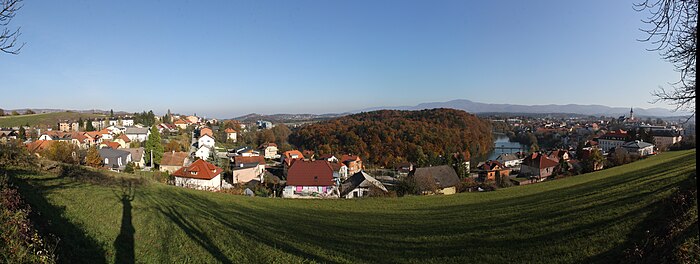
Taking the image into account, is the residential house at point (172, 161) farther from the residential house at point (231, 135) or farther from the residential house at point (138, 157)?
the residential house at point (231, 135)

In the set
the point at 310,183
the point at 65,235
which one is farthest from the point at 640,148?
the point at 65,235

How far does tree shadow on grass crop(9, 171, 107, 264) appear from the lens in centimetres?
623

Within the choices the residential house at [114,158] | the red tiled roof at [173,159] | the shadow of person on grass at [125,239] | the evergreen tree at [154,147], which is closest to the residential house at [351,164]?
the red tiled roof at [173,159]

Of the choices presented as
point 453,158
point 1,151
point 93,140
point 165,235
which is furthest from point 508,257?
point 93,140

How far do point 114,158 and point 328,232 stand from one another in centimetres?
3883

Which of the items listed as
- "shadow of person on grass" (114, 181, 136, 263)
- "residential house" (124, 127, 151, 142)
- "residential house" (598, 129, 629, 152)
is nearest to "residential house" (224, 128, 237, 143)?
"residential house" (124, 127, 151, 142)

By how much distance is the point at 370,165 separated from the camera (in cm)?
6469

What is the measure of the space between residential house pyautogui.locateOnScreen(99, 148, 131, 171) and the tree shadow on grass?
114 ft

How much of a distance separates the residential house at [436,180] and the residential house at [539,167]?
48.8 ft

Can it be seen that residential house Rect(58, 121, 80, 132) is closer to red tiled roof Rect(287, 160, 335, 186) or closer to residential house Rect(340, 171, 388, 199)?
red tiled roof Rect(287, 160, 335, 186)

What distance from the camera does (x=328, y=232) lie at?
12.0 metres

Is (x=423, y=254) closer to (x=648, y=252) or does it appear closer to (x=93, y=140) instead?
(x=648, y=252)

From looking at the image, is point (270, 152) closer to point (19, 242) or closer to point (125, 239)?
point (125, 239)

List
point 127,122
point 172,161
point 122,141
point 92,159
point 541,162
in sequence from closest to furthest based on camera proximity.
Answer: point 92,159
point 541,162
point 172,161
point 122,141
point 127,122
